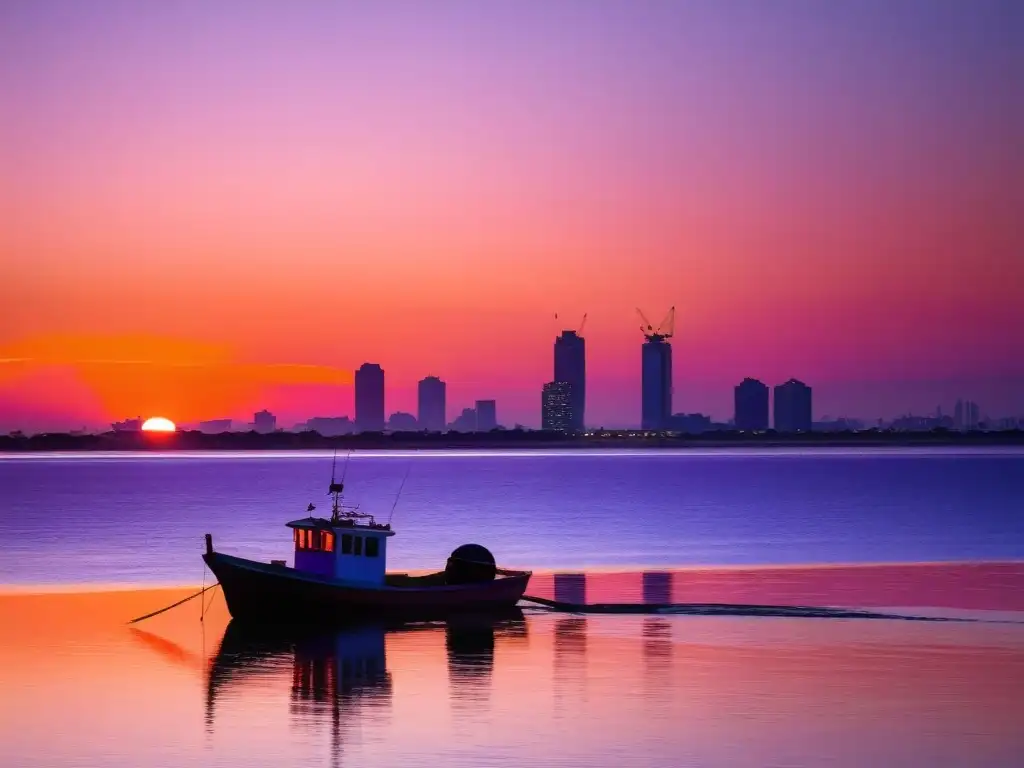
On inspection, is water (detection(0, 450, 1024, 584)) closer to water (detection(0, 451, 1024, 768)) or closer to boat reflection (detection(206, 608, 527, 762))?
water (detection(0, 451, 1024, 768))

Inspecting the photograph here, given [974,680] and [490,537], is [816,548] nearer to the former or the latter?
[490,537]

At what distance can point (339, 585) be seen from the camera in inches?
1863

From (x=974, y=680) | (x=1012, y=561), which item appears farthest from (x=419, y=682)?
(x=1012, y=561)

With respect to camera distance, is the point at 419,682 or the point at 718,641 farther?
the point at 718,641

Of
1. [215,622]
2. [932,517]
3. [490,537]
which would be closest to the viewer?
[215,622]

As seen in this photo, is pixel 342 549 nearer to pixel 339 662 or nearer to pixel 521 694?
pixel 339 662

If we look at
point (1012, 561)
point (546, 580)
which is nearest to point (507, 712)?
point (546, 580)

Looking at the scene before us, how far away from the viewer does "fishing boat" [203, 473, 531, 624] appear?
47.1 metres

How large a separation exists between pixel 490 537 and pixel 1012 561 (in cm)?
3548

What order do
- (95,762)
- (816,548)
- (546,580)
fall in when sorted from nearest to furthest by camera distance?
(95,762) < (546,580) < (816,548)

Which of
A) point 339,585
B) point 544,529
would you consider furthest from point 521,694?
point 544,529

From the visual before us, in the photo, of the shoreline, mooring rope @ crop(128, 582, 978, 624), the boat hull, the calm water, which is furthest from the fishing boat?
the shoreline

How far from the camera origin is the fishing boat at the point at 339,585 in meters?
47.1

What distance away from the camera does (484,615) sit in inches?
1969
